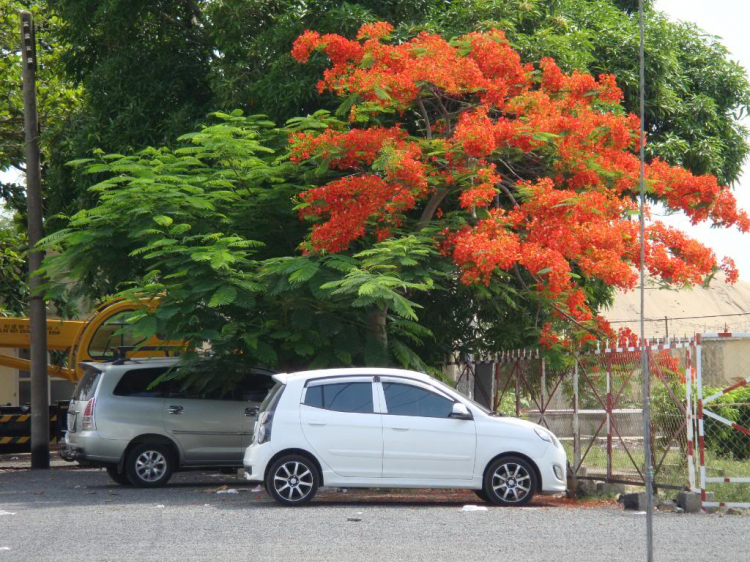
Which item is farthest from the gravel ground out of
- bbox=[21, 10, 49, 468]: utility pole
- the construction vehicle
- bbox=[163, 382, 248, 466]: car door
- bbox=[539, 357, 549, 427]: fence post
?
the construction vehicle

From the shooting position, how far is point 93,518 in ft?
38.6

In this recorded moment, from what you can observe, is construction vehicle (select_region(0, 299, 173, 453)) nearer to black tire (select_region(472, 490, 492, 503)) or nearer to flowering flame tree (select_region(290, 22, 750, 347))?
flowering flame tree (select_region(290, 22, 750, 347))

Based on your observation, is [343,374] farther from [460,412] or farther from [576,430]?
[576,430]

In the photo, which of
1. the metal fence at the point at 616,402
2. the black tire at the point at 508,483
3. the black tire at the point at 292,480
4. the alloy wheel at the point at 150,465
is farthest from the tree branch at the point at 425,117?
the alloy wheel at the point at 150,465

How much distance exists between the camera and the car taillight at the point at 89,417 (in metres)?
15.5

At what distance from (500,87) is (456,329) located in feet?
13.1

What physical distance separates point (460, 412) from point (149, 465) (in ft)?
17.5

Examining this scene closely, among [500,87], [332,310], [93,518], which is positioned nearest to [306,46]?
[500,87]

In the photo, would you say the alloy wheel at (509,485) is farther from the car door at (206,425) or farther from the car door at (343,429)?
the car door at (206,425)

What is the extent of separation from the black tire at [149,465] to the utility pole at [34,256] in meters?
6.08

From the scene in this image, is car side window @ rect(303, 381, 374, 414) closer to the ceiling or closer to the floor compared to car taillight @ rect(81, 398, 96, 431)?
closer to the ceiling

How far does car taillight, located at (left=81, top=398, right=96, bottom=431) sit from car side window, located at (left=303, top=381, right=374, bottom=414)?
13.9 feet

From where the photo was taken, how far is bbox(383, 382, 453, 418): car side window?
12789 millimetres

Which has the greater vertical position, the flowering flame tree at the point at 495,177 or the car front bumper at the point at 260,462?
the flowering flame tree at the point at 495,177
